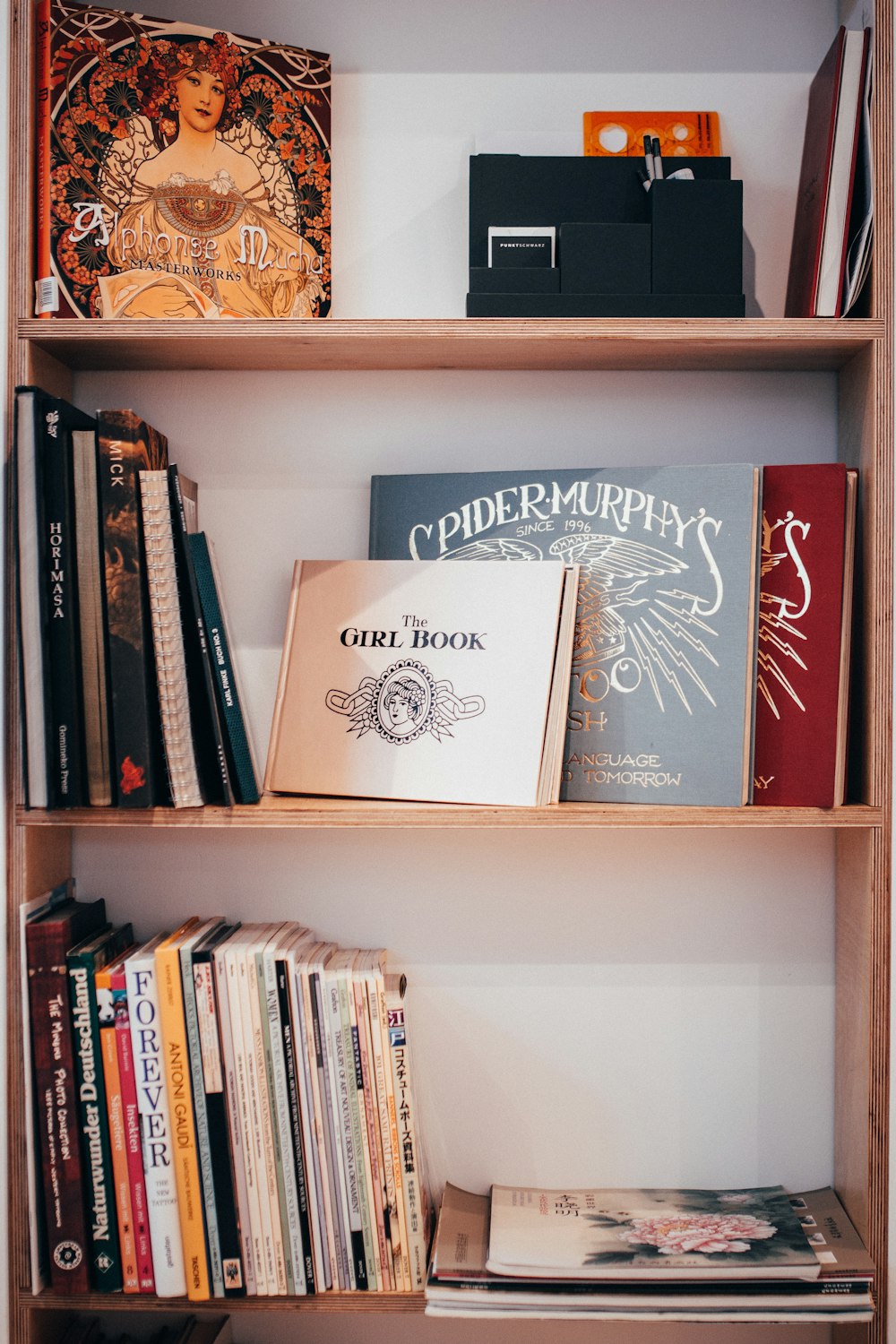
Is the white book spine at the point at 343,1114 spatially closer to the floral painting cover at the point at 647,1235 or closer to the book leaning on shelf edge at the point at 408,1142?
the book leaning on shelf edge at the point at 408,1142

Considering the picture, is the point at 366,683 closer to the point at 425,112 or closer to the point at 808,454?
the point at 808,454

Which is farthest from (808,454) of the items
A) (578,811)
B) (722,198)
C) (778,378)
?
(578,811)

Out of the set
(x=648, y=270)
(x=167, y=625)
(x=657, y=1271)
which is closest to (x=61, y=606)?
(x=167, y=625)

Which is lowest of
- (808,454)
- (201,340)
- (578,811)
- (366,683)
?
(578,811)

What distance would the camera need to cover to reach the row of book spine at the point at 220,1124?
108 cm

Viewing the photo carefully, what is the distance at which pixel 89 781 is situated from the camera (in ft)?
3.41

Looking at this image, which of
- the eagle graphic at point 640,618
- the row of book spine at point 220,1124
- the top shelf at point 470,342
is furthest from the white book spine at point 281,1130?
the top shelf at point 470,342

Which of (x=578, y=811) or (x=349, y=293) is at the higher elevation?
(x=349, y=293)

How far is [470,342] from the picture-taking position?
1089 mm

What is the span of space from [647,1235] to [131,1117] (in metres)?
0.64

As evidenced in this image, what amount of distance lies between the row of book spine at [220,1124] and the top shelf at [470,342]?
2.31 ft

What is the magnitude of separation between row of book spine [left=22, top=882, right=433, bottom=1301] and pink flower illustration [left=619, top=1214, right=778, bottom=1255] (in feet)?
0.90

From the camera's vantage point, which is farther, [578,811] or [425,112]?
[425,112]

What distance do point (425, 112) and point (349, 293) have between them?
0.26 m
